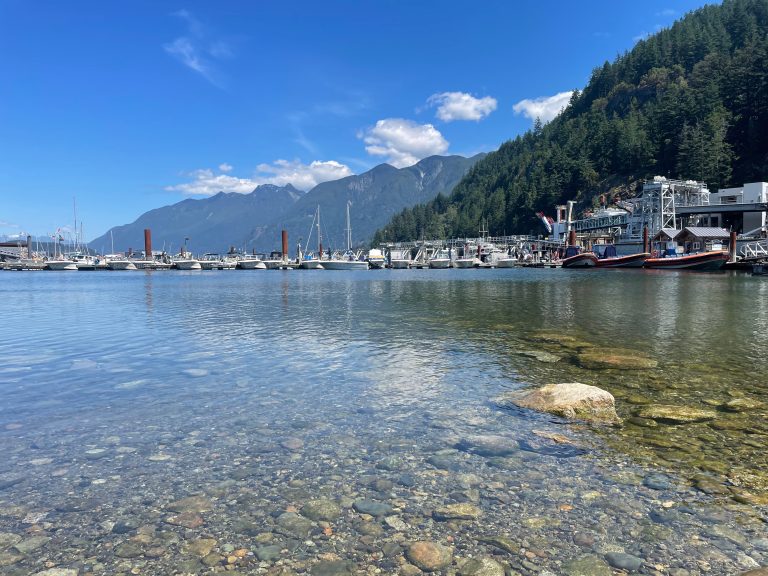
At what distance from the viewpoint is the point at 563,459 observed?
7820 millimetres

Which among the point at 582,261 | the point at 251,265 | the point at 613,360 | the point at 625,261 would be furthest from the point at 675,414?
the point at 251,265

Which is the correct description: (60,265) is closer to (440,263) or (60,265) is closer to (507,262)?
(440,263)

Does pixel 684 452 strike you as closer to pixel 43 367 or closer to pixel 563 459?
pixel 563 459


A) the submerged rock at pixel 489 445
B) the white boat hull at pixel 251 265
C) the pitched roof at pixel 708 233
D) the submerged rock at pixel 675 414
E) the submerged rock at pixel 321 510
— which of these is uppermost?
the pitched roof at pixel 708 233

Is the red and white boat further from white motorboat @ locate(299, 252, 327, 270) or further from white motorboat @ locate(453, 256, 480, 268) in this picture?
white motorboat @ locate(299, 252, 327, 270)

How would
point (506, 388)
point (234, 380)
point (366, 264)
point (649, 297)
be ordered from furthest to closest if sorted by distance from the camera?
point (366, 264) < point (649, 297) < point (234, 380) < point (506, 388)

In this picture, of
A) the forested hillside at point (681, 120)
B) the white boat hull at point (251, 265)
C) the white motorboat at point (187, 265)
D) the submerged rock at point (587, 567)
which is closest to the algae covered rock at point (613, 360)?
the submerged rock at point (587, 567)

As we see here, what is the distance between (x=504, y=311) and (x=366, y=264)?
137 m

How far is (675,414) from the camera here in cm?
995

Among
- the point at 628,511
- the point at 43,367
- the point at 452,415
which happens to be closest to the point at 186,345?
the point at 43,367

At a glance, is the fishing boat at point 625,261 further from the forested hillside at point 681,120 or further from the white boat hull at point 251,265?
the white boat hull at point 251,265

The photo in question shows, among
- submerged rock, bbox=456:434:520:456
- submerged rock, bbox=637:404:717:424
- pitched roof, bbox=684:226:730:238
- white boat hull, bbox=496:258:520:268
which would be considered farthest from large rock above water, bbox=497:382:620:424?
white boat hull, bbox=496:258:520:268

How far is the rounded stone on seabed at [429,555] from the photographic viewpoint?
16.8 feet

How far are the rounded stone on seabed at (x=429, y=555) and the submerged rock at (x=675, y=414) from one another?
6.70 metres
